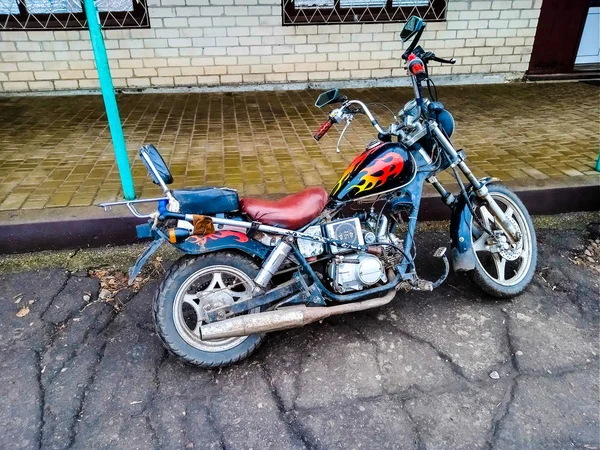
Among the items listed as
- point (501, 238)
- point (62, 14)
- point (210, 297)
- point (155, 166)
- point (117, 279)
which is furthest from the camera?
point (62, 14)

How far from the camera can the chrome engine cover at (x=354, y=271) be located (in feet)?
8.94

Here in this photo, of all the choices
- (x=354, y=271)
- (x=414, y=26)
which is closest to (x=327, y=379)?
(x=354, y=271)

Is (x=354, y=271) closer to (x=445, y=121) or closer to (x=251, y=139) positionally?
(x=445, y=121)

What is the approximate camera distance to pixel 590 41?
25.4ft

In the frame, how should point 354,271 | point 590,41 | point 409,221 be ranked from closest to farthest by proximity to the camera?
point 354,271
point 409,221
point 590,41

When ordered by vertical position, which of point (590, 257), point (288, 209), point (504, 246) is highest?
point (288, 209)

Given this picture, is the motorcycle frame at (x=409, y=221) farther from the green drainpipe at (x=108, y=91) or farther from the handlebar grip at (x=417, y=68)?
the green drainpipe at (x=108, y=91)

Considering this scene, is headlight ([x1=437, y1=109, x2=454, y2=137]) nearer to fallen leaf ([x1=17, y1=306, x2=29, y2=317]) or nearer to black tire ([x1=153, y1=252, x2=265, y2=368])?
black tire ([x1=153, y1=252, x2=265, y2=368])

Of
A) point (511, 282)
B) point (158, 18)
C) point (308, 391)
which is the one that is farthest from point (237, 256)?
point (158, 18)

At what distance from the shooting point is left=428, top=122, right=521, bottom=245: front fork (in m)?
2.72

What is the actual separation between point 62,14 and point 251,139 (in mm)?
3432

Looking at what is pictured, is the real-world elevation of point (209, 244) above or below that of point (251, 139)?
above

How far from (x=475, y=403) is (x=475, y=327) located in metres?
0.61

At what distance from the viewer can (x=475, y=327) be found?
2.98 metres
